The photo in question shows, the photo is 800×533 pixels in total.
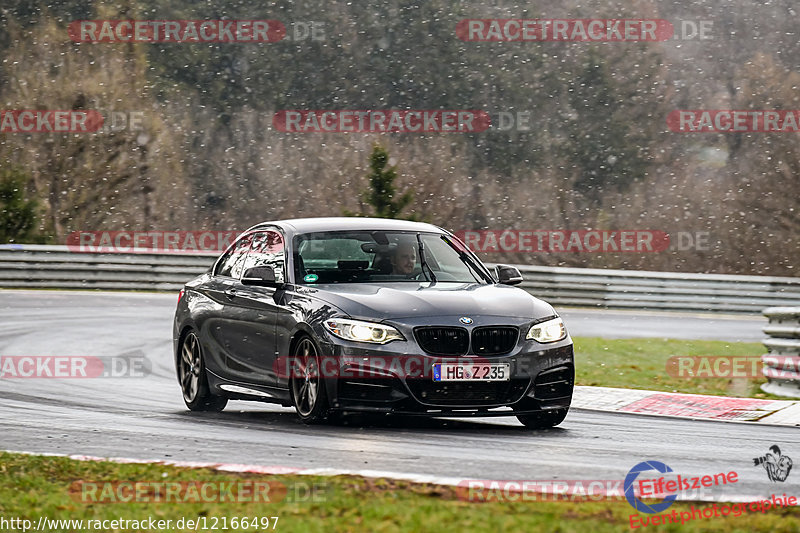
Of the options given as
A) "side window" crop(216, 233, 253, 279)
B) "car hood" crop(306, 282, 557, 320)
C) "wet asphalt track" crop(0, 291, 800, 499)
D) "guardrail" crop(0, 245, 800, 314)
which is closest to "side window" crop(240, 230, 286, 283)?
"side window" crop(216, 233, 253, 279)

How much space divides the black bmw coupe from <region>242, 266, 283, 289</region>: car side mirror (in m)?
0.01

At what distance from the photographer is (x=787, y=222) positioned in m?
52.3

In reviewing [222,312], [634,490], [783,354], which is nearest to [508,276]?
[222,312]

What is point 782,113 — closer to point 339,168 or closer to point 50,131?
point 339,168

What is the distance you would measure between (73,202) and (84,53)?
5896 millimetres

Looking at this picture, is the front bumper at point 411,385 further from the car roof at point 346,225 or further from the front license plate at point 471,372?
the car roof at point 346,225

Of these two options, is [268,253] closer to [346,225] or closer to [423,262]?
[346,225]

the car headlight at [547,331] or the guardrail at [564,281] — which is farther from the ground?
the car headlight at [547,331]

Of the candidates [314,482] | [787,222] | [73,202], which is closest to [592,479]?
[314,482]

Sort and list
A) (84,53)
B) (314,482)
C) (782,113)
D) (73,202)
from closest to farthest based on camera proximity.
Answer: (314,482), (73,202), (84,53), (782,113)

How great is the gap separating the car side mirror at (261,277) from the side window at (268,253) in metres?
0.19

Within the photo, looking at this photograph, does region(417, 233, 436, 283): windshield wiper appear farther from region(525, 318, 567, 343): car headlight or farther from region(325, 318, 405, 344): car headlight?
region(325, 318, 405, 344): car headlight

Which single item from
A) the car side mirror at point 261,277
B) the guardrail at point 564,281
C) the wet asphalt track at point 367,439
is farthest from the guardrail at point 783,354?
the guardrail at point 564,281

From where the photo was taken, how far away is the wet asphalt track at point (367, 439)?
8.96m
